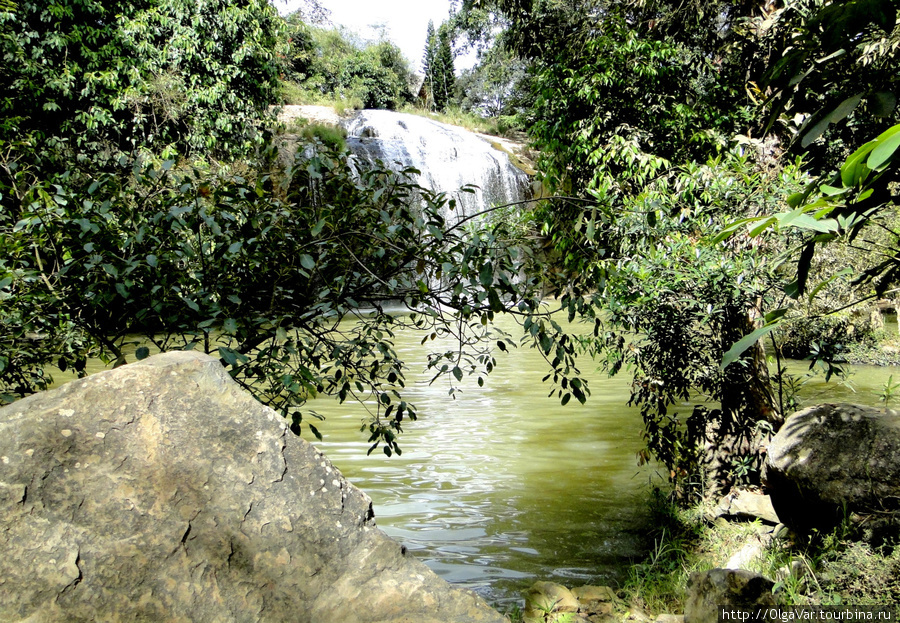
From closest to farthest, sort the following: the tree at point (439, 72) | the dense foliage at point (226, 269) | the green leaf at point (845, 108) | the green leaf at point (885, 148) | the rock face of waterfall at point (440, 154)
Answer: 1. the green leaf at point (885, 148)
2. the green leaf at point (845, 108)
3. the dense foliage at point (226, 269)
4. the rock face of waterfall at point (440, 154)
5. the tree at point (439, 72)

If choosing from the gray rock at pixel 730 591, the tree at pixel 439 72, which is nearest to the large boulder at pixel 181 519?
the gray rock at pixel 730 591

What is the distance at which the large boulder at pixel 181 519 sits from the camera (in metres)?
1.80

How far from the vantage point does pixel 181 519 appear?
6.33 ft

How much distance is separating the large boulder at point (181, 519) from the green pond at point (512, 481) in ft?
7.64

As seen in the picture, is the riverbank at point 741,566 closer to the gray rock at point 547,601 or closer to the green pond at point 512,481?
the gray rock at point 547,601

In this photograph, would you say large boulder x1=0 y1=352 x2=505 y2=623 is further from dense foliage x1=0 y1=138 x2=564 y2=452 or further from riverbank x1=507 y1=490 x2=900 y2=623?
riverbank x1=507 y1=490 x2=900 y2=623

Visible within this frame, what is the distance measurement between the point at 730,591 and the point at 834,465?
1280mm

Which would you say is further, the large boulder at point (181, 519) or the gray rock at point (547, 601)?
the gray rock at point (547, 601)

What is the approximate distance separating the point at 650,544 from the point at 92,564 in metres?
4.07

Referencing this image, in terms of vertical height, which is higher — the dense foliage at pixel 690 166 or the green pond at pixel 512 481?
the dense foliage at pixel 690 166

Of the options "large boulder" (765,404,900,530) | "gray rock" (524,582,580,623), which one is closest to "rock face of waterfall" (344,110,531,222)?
"large boulder" (765,404,900,530)

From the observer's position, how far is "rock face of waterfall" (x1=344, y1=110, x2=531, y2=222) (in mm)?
20266

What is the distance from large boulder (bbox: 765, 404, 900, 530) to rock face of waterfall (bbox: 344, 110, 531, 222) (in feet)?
52.8

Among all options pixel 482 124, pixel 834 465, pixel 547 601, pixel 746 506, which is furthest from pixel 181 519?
pixel 482 124
